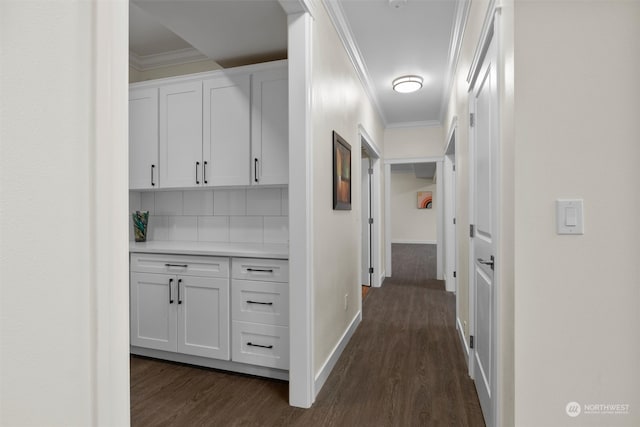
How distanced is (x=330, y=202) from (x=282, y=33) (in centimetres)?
131

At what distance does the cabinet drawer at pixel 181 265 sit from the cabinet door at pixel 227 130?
2.17 feet

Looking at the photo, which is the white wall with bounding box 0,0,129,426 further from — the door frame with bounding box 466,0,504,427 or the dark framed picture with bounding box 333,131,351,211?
the dark framed picture with bounding box 333,131,351,211

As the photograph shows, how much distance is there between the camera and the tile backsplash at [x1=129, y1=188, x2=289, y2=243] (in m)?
3.01

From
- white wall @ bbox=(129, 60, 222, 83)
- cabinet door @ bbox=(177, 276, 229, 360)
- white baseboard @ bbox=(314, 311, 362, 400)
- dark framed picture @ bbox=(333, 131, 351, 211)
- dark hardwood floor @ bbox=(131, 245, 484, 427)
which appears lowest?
dark hardwood floor @ bbox=(131, 245, 484, 427)

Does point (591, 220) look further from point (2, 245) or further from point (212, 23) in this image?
point (212, 23)

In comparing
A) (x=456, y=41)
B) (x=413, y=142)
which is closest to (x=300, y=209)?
(x=456, y=41)

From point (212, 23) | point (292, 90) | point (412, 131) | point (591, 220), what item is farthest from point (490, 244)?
point (412, 131)

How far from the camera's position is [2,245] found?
51 cm

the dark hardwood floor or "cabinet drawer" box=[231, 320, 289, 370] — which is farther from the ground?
"cabinet drawer" box=[231, 320, 289, 370]

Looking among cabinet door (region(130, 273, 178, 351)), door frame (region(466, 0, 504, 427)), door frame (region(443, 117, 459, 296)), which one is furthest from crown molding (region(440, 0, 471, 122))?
cabinet door (region(130, 273, 178, 351))

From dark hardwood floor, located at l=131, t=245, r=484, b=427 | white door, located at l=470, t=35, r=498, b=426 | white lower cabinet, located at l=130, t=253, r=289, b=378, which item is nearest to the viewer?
white door, located at l=470, t=35, r=498, b=426

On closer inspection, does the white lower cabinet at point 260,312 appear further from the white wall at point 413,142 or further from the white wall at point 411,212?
the white wall at point 411,212

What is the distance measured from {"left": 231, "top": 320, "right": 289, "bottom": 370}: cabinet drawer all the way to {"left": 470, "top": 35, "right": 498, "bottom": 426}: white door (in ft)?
3.91

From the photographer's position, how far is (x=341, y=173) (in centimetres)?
290
